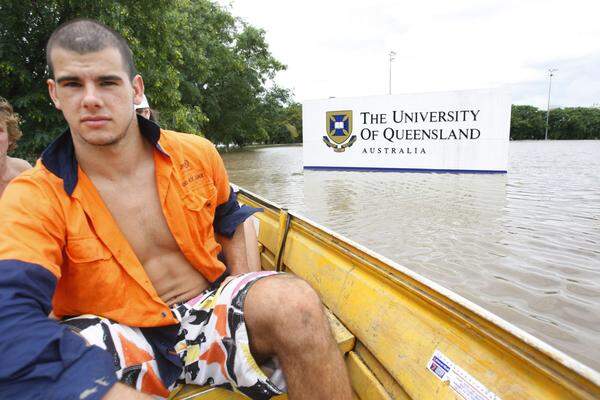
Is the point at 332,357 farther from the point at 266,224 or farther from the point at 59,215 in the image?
the point at 266,224

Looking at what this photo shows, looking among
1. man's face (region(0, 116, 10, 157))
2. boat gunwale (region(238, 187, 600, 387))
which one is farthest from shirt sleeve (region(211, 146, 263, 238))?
man's face (region(0, 116, 10, 157))

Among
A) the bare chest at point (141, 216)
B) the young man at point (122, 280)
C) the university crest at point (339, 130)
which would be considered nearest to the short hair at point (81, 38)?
the young man at point (122, 280)

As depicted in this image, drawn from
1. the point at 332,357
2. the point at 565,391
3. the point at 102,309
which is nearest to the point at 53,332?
the point at 102,309

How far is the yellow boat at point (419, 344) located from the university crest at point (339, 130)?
9720mm

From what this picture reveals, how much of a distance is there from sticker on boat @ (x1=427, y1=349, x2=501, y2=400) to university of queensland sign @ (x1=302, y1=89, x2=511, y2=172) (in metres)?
9.94

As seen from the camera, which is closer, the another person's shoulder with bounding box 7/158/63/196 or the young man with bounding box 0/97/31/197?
the another person's shoulder with bounding box 7/158/63/196

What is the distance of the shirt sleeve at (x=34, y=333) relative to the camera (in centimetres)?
102

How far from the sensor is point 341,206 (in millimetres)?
7277

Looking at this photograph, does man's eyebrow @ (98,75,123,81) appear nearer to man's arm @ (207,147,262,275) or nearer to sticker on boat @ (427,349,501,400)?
man's arm @ (207,147,262,275)

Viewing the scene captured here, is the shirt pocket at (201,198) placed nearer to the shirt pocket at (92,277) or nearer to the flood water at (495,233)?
the shirt pocket at (92,277)

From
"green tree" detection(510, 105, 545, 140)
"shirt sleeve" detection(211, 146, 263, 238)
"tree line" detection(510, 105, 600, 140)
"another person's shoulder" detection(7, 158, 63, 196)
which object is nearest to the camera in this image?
"another person's shoulder" detection(7, 158, 63, 196)

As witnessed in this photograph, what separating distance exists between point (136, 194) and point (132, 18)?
8.46 m

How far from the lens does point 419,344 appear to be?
147cm

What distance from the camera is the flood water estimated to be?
3.05m
